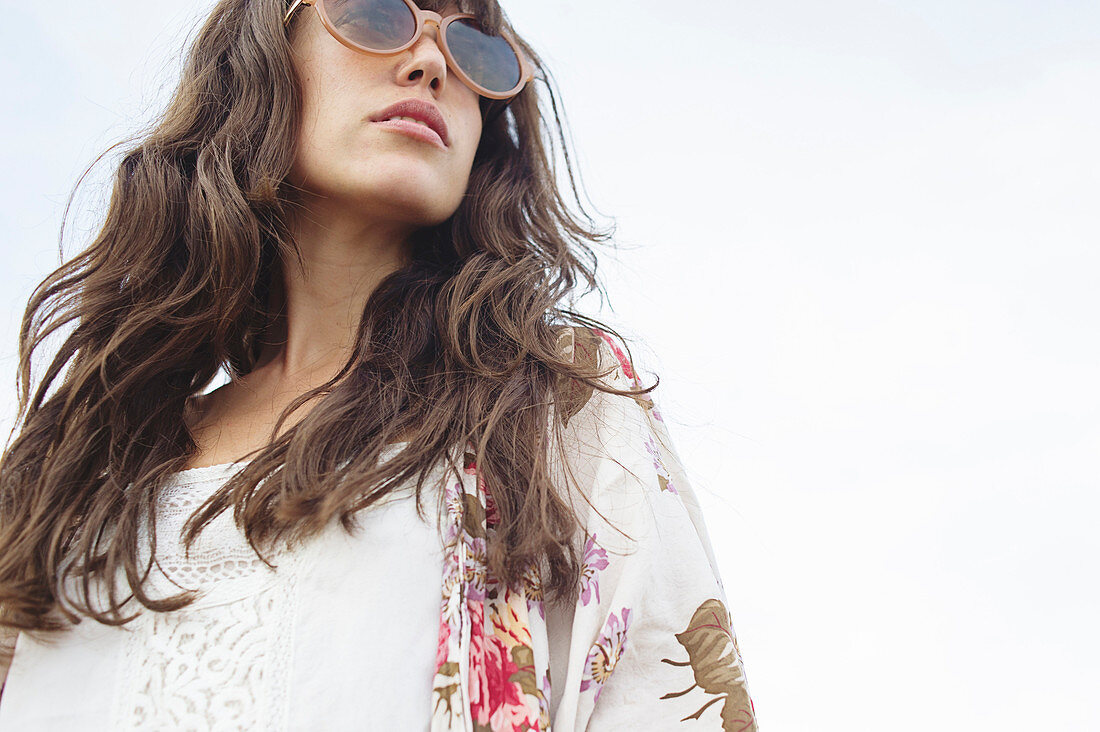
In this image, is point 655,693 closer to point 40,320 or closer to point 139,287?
point 139,287

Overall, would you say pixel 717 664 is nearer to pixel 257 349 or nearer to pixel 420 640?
pixel 420 640

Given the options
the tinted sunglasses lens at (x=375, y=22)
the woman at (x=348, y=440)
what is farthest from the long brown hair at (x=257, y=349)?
the tinted sunglasses lens at (x=375, y=22)

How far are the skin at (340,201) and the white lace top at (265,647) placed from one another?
0.34 m

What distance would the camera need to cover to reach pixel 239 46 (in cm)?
179

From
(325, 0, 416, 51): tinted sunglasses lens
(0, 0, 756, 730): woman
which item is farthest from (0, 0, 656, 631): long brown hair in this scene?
(325, 0, 416, 51): tinted sunglasses lens

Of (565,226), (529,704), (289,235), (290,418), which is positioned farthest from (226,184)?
(529,704)

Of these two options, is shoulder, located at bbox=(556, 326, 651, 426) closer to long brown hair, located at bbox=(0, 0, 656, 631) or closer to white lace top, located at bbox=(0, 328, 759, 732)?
long brown hair, located at bbox=(0, 0, 656, 631)

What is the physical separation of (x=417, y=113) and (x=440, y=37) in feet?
0.61

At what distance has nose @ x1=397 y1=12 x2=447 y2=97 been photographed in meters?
1.63

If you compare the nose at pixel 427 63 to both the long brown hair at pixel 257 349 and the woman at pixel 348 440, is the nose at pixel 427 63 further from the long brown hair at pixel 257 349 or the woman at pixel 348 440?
the long brown hair at pixel 257 349

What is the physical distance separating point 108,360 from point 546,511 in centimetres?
87

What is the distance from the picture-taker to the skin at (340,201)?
159 centimetres

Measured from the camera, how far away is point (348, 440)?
→ 4.32 feet

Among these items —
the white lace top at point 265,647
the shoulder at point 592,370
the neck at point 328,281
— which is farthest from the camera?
the neck at point 328,281
